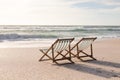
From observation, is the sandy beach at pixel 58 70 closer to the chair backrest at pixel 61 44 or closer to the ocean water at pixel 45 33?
the chair backrest at pixel 61 44

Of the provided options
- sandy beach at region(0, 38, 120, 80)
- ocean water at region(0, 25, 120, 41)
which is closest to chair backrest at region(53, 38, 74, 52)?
sandy beach at region(0, 38, 120, 80)

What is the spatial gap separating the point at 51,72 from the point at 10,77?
130cm

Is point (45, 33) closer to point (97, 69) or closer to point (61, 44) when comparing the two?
point (61, 44)

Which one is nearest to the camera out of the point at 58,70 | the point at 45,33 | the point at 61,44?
the point at 58,70

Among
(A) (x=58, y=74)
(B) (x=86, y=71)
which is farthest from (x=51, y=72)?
(B) (x=86, y=71)

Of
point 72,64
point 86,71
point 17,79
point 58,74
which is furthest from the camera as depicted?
point 72,64

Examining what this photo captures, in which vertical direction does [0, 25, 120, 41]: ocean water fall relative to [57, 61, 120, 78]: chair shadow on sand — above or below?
below

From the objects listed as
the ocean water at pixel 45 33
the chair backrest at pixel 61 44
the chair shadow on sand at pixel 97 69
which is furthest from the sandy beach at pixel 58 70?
the ocean water at pixel 45 33

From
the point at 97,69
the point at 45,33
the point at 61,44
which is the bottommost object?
the point at 45,33

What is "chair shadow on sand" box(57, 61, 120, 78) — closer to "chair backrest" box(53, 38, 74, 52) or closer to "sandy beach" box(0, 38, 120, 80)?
"sandy beach" box(0, 38, 120, 80)

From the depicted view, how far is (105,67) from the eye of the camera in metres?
9.21

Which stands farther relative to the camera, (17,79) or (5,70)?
(5,70)

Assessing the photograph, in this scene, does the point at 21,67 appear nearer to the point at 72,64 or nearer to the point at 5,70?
the point at 5,70

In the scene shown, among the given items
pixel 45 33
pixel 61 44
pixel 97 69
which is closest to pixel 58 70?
pixel 97 69
